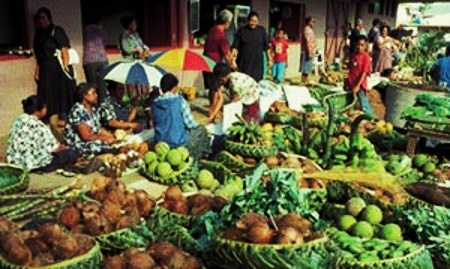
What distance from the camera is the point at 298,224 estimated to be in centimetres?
304

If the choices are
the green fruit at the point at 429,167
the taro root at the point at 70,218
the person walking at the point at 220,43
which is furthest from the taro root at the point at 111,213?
the person walking at the point at 220,43

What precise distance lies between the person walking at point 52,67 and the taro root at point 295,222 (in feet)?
17.6

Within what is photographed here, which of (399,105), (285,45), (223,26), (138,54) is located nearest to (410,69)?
(285,45)

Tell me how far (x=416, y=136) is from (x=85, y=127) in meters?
4.08

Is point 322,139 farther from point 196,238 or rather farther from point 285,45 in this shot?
point 285,45

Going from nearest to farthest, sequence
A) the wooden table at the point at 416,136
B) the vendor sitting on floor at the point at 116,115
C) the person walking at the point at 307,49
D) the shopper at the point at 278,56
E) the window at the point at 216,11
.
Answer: the wooden table at the point at 416,136
the vendor sitting on floor at the point at 116,115
the shopper at the point at 278,56
the person walking at the point at 307,49
the window at the point at 216,11

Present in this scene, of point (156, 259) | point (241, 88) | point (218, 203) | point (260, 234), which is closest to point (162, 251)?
point (156, 259)

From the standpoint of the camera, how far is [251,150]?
5621 mm

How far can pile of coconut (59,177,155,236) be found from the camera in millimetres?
3438

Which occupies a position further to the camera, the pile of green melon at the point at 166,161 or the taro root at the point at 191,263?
the pile of green melon at the point at 166,161

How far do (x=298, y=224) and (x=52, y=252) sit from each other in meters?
1.43

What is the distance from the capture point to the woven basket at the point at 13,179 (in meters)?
4.89

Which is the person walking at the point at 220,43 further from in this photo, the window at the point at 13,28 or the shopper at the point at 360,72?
the window at the point at 13,28

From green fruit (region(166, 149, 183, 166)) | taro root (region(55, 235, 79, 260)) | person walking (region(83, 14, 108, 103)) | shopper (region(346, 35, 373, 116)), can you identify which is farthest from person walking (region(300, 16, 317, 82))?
taro root (region(55, 235, 79, 260))
